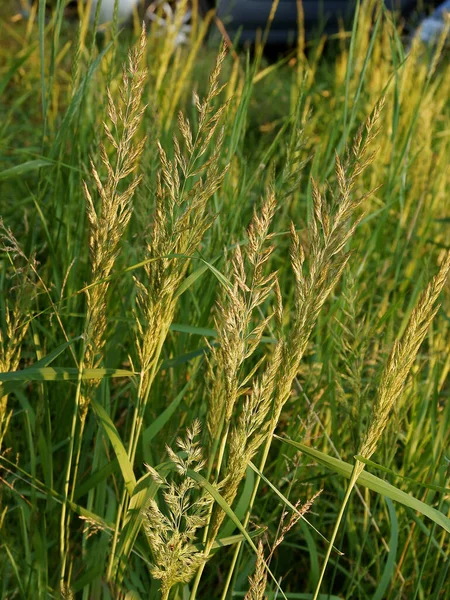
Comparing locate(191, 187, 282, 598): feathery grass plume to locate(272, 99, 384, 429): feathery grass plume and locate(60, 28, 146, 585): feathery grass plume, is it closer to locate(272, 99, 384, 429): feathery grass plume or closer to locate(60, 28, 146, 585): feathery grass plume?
locate(272, 99, 384, 429): feathery grass plume

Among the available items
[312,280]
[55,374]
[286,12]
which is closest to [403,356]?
[312,280]

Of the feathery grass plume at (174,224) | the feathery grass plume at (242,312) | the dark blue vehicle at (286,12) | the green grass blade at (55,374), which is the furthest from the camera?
the dark blue vehicle at (286,12)

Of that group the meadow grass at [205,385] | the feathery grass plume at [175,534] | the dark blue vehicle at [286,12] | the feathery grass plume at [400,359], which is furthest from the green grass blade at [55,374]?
the dark blue vehicle at [286,12]

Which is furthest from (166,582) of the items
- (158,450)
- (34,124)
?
(34,124)

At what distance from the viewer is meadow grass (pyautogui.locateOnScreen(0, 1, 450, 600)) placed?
1.02 m

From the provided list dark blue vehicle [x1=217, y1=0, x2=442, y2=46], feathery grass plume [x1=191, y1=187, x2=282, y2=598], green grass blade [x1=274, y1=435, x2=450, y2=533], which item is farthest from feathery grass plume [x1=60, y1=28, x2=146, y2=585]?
dark blue vehicle [x1=217, y1=0, x2=442, y2=46]

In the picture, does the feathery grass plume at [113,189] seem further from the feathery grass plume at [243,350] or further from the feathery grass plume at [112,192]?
the feathery grass plume at [243,350]

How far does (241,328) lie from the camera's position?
0.96 metres

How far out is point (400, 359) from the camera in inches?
39.9

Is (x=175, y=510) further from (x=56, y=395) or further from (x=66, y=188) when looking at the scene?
(x=66, y=188)

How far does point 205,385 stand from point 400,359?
2.28 ft

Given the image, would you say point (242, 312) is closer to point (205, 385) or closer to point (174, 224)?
point (174, 224)

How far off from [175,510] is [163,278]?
30cm

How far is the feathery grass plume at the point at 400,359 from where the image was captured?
39.0 inches
